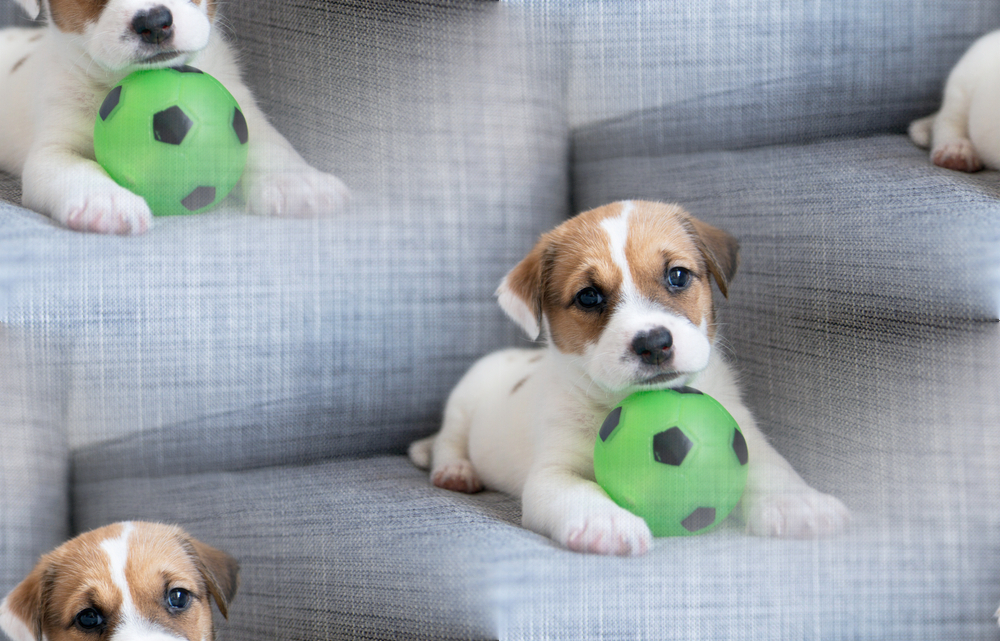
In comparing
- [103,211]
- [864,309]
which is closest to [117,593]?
[103,211]

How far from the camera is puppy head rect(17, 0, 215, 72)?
1.34m

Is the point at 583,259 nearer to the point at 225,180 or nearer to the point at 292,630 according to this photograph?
the point at 225,180

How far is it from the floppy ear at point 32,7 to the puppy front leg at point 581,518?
4.20 ft

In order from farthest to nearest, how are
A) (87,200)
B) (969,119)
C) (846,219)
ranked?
(969,119)
(846,219)
(87,200)

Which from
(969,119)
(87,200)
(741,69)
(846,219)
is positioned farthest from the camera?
(969,119)

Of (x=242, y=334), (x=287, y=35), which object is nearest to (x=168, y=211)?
(x=242, y=334)

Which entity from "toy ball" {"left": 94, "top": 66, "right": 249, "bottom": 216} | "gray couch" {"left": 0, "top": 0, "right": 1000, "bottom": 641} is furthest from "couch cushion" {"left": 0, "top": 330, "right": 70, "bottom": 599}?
"toy ball" {"left": 94, "top": 66, "right": 249, "bottom": 216}

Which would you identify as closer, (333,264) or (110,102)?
(110,102)

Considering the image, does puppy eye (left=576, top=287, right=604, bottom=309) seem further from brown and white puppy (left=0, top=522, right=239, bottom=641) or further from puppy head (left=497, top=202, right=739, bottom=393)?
brown and white puppy (left=0, top=522, right=239, bottom=641)

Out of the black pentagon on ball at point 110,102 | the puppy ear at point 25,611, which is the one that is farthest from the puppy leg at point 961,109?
the puppy ear at point 25,611

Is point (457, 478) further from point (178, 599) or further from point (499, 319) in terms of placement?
point (178, 599)

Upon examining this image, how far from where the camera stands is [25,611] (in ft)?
4.20

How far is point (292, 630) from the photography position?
53.6 inches

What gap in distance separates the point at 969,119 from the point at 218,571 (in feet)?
6.34
